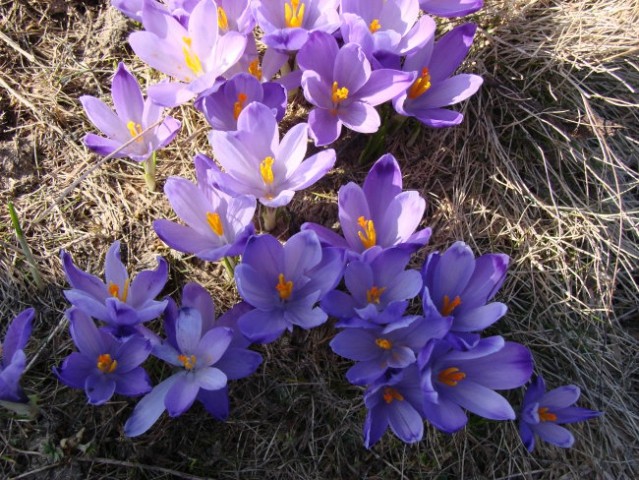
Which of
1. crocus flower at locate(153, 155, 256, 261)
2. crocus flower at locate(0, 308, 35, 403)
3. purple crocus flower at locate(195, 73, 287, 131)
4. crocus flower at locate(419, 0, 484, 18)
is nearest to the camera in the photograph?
crocus flower at locate(0, 308, 35, 403)

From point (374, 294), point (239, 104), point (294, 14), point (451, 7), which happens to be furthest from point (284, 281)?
point (451, 7)

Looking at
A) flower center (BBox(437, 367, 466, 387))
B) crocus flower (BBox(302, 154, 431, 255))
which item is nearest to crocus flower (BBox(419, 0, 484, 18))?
crocus flower (BBox(302, 154, 431, 255))

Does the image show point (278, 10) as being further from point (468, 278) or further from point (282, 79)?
point (468, 278)

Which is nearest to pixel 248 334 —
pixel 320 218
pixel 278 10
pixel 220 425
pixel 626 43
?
pixel 220 425

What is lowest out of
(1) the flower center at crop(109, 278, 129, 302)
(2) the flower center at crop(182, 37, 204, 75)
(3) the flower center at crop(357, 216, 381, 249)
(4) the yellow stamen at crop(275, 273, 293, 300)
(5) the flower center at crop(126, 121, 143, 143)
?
(4) the yellow stamen at crop(275, 273, 293, 300)

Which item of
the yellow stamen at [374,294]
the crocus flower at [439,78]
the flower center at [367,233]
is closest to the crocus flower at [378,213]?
the flower center at [367,233]

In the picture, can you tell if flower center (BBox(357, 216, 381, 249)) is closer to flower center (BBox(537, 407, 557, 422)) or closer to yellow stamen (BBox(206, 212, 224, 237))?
yellow stamen (BBox(206, 212, 224, 237))

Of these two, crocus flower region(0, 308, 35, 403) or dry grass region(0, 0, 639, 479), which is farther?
dry grass region(0, 0, 639, 479)
